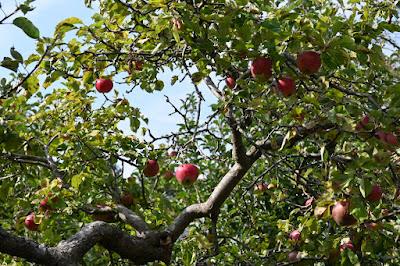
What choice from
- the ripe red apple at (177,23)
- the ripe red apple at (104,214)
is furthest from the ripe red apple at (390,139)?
the ripe red apple at (104,214)

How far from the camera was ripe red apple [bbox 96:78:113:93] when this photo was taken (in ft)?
13.1

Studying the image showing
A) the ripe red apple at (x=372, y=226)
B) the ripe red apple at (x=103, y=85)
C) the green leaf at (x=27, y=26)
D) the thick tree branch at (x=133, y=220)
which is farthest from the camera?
the ripe red apple at (x=103, y=85)

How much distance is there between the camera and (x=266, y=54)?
256cm

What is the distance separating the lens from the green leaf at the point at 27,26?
180 cm

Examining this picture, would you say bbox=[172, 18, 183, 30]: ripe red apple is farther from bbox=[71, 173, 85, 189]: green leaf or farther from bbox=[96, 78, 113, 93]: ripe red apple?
bbox=[96, 78, 113, 93]: ripe red apple

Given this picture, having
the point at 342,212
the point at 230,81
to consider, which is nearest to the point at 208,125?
the point at 230,81

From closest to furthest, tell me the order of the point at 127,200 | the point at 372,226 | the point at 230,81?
1. the point at 372,226
2. the point at 230,81
3. the point at 127,200

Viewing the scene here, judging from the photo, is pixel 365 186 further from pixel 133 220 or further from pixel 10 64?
pixel 133 220

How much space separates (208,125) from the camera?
329cm

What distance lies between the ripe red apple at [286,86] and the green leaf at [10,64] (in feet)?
4.47

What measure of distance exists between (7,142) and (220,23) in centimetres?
115

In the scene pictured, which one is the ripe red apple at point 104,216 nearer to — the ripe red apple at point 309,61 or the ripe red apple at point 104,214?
the ripe red apple at point 104,214

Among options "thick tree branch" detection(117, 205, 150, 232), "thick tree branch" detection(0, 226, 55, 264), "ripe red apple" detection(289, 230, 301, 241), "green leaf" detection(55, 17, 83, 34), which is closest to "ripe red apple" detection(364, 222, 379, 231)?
"ripe red apple" detection(289, 230, 301, 241)

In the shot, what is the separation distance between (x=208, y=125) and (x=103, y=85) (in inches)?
46.0
